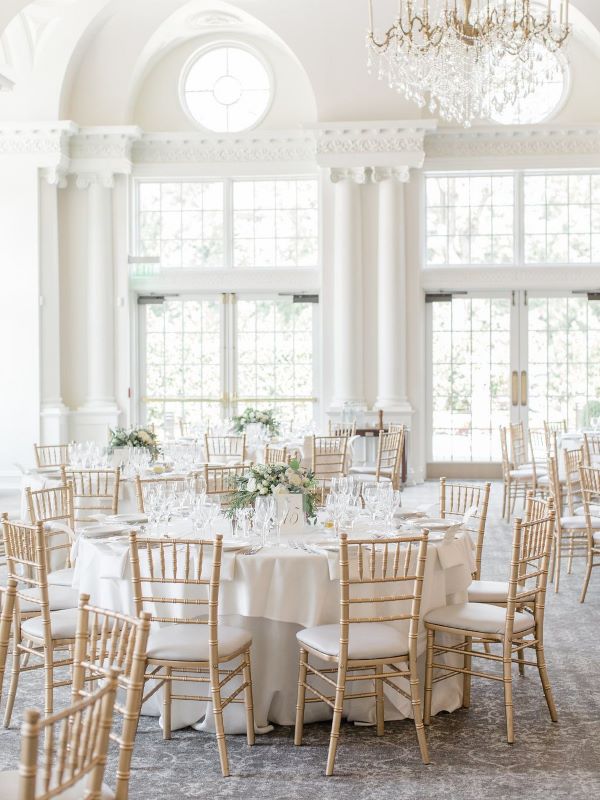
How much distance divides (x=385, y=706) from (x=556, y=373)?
9960 millimetres

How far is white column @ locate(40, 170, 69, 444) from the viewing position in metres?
13.4

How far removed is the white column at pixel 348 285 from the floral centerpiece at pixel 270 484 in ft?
26.8

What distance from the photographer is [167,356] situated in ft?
46.9

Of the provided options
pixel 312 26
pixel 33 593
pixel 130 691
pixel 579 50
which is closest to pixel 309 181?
pixel 312 26

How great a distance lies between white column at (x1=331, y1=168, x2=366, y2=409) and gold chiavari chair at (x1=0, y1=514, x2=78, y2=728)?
8698mm

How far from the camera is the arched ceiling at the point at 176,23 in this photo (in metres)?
13.1

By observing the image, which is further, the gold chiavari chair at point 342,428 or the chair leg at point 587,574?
the gold chiavari chair at point 342,428

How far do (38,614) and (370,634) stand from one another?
5.84ft

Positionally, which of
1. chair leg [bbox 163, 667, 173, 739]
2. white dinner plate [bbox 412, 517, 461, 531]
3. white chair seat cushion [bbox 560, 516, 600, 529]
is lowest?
chair leg [bbox 163, 667, 173, 739]

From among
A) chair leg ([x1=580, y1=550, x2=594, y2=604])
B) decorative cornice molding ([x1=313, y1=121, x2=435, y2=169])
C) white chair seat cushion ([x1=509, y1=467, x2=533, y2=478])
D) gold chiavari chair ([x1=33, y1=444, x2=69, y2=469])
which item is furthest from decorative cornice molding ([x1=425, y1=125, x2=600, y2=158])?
chair leg ([x1=580, y1=550, x2=594, y2=604])

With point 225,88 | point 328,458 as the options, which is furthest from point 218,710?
point 225,88

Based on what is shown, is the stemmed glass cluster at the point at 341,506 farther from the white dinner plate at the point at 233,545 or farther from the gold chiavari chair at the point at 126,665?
the gold chiavari chair at the point at 126,665

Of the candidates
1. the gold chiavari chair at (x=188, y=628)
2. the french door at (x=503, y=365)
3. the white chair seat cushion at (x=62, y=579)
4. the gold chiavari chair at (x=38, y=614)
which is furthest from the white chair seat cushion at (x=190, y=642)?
the french door at (x=503, y=365)

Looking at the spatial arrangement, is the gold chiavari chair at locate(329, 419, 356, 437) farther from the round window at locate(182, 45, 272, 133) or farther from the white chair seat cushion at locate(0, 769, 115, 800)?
the white chair seat cushion at locate(0, 769, 115, 800)
